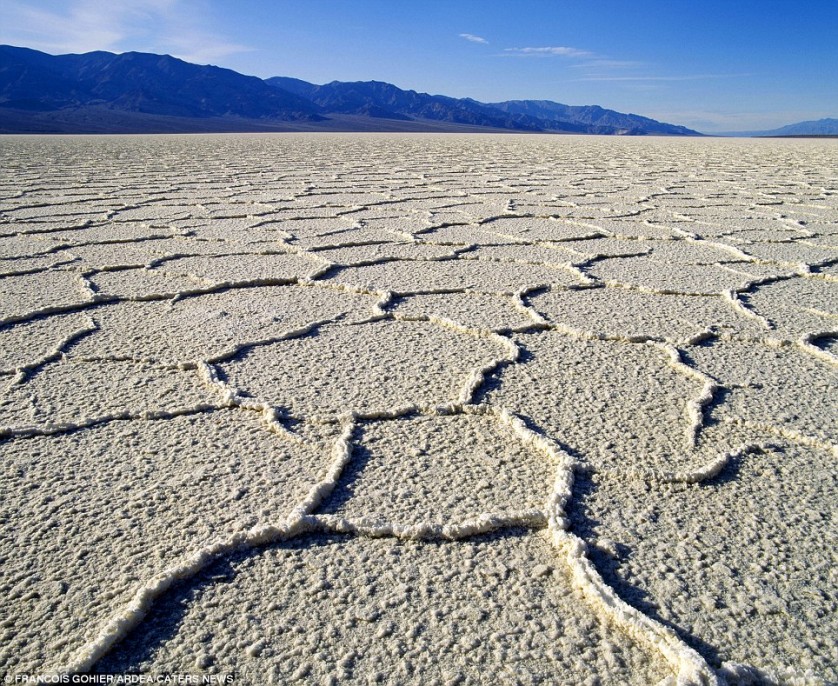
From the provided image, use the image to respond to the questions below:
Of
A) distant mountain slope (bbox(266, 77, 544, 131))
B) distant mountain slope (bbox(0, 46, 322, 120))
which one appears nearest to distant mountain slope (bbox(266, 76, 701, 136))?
distant mountain slope (bbox(266, 77, 544, 131))

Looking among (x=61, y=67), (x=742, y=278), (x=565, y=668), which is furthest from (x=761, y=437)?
(x=61, y=67)

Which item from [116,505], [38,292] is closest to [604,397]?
[116,505]

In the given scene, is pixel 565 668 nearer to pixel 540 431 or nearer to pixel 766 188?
pixel 540 431

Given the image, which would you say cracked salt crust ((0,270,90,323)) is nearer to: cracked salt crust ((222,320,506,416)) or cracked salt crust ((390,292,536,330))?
cracked salt crust ((222,320,506,416))

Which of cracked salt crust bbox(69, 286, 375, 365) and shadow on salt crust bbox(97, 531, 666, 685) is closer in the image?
shadow on salt crust bbox(97, 531, 666, 685)

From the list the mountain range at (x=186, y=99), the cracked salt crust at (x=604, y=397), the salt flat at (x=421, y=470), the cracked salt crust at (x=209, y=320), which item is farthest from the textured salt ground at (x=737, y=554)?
the mountain range at (x=186, y=99)

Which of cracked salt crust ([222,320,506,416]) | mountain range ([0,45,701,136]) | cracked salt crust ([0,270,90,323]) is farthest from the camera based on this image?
mountain range ([0,45,701,136])

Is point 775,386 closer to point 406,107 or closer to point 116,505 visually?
point 116,505
